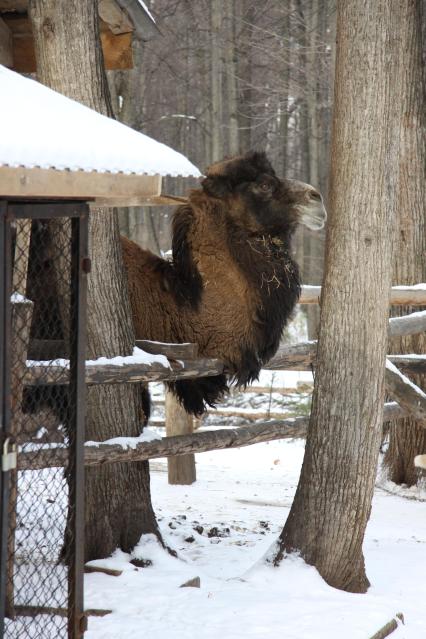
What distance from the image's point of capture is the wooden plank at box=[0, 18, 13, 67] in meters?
6.75

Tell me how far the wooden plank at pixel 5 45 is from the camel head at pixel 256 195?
67.4 inches

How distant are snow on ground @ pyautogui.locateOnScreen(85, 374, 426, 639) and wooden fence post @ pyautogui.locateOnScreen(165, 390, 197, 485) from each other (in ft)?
3.58

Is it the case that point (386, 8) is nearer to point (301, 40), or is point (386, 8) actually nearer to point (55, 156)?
point (55, 156)

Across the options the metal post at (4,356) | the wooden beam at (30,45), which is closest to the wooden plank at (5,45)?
the wooden beam at (30,45)

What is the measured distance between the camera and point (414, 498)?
9.12 m

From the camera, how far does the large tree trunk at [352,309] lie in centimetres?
556

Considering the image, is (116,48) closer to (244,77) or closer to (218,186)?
(218,186)

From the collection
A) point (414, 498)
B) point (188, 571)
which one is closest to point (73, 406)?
point (188, 571)

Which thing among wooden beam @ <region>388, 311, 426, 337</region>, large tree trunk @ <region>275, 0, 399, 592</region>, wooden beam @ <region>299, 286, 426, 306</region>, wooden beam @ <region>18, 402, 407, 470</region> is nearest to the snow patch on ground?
large tree trunk @ <region>275, 0, 399, 592</region>

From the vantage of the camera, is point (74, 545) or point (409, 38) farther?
point (409, 38)

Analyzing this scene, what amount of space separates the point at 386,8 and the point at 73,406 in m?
3.06

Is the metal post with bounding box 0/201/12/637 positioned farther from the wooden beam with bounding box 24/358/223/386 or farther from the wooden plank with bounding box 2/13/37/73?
the wooden plank with bounding box 2/13/37/73

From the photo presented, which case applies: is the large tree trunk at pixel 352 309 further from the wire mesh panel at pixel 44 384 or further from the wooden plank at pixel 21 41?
the wooden plank at pixel 21 41

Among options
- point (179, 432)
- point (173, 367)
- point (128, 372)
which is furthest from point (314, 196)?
point (179, 432)
